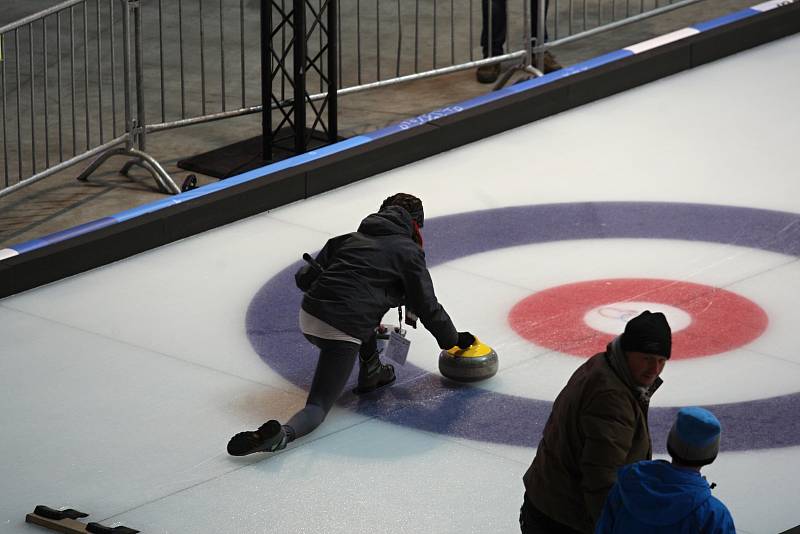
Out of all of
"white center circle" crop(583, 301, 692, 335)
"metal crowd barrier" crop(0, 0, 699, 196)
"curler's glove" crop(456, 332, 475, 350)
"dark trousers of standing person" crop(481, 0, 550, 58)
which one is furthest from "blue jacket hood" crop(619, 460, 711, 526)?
"dark trousers of standing person" crop(481, 0, 550, 58)

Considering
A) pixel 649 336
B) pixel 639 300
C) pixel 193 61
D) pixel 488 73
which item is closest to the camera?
pixel 649 336

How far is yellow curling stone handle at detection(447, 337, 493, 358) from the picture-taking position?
8.17m

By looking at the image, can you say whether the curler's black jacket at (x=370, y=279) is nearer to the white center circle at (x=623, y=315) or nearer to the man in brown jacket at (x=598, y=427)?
the white center circle at (x=623, y=315)

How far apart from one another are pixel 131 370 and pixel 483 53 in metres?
6.77

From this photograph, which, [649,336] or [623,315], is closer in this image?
[649,336]

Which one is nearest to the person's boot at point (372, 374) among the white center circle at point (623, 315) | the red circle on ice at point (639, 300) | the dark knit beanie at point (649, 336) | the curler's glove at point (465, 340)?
the curler's glove at point (465, 340)

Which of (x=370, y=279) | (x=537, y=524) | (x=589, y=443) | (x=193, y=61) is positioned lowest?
(x=537, y=524)

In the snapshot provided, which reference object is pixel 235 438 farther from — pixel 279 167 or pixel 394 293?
pixel 279 167

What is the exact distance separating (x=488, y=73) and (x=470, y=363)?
6742mm

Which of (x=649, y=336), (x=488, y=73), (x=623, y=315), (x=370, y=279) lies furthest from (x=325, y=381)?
(x=488, y=73)

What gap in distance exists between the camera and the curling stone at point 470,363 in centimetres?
816

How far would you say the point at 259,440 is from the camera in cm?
734

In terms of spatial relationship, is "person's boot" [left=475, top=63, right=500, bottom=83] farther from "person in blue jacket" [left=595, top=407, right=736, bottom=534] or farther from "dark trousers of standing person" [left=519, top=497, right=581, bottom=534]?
"person in blue jacket" [left=595, top=407, right=736, bottom=534]

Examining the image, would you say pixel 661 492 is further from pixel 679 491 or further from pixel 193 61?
pixel 193 61
